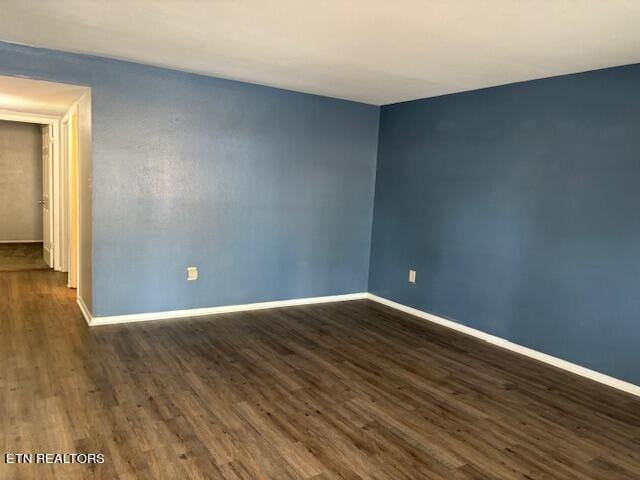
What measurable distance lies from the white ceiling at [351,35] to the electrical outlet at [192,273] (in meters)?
1.81

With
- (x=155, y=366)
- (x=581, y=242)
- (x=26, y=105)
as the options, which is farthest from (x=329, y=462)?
(x=26, y=105)

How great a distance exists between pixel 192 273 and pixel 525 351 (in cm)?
305

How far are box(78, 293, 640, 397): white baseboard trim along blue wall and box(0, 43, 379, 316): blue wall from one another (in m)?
0.07

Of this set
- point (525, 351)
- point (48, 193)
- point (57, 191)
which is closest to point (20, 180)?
point (48, 193)

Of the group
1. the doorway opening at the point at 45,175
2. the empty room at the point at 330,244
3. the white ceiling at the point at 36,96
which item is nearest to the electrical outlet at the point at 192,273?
the empty room at the point at 330,244

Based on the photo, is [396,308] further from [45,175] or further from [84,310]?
[45,175]

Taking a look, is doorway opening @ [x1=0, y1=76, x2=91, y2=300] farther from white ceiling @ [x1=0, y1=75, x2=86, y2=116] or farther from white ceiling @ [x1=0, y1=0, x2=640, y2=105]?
white ceiling @ [x1=0, y1=0, x2=640, y2=105]

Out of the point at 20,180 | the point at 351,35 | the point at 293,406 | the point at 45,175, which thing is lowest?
the point at 293,406

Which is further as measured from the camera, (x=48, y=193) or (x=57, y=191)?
(x=48, y=193)

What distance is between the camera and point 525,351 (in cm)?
388

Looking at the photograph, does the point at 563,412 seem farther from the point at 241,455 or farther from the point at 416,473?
the point at 241,455

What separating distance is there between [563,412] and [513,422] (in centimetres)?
41

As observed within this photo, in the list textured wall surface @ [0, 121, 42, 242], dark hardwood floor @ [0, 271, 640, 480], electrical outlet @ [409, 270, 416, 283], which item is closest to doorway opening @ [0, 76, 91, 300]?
textured wall surface @ [0, 121, 42, 242]

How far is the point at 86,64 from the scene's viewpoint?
370cm
